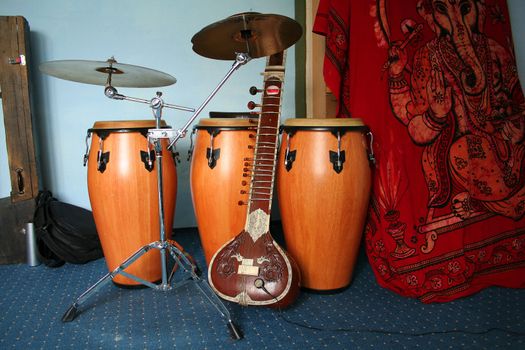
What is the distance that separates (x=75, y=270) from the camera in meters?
2.10

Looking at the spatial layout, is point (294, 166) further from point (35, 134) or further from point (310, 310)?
point (35, 134)

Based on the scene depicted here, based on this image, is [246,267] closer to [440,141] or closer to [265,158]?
[265,158]

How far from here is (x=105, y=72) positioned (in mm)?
1503

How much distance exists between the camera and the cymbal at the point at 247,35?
137cm

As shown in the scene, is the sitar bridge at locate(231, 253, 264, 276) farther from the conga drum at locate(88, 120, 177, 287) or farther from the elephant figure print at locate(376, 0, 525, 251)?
the elephant figure print at locate(376, 0, 525, 251)

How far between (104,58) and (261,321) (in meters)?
1.86

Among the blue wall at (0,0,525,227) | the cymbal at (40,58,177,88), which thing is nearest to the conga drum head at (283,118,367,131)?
the cymbal at (40,58,177,88)

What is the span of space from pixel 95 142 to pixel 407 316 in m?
1.49

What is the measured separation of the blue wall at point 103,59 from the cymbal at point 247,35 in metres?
1.11

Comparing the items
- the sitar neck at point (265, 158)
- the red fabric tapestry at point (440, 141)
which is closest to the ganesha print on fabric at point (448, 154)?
the red fabric tapestry at point (440, 141)

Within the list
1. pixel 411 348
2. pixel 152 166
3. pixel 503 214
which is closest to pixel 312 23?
pixel 152 166

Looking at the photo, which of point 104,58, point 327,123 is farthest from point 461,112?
point 104,58

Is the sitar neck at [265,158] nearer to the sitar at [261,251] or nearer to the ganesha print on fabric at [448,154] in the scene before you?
the sitar at [261,251]

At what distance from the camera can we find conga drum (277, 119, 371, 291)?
5.42ft
